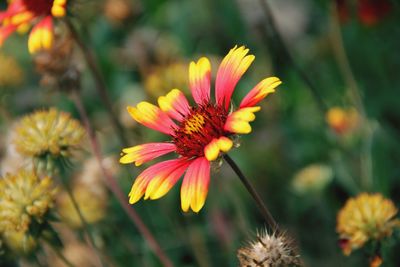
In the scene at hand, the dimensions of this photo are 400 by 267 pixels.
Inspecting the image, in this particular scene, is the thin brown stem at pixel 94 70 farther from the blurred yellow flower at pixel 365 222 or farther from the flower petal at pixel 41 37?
the blurred yellow flower at pixel 365 222

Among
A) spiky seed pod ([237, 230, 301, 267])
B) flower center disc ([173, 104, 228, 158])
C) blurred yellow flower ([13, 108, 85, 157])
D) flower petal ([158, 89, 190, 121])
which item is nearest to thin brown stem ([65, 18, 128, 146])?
blurred yellow flower ([13, 108, 85, 157])

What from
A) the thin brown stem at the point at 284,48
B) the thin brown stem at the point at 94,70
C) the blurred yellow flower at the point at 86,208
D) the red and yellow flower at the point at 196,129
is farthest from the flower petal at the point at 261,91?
the blurred yellow flower at the point at 86,208

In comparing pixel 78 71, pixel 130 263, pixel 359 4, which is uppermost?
pixel 359 4

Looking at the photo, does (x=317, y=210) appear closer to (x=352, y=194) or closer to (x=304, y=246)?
(x=304, y=246)

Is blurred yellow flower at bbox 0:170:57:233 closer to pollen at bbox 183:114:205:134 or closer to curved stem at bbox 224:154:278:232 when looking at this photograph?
pollen at bbox 183:114:205:134

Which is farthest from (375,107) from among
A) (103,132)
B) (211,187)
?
(103,132)
